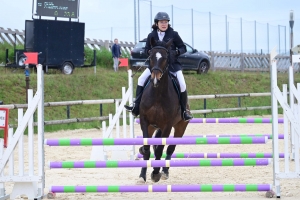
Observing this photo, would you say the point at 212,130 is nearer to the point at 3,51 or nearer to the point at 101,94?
the point at 101,94

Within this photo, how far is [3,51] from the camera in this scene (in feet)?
→ 85.9

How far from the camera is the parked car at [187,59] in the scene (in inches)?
1017

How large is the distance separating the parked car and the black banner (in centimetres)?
297

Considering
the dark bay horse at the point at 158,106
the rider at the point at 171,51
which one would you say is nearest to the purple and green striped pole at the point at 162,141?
the dark bay horse at the point at 158,106

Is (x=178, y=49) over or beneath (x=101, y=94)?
over

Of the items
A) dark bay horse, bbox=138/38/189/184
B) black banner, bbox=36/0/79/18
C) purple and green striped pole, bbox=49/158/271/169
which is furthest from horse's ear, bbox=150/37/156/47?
black banner, bbox=36/0/79/18

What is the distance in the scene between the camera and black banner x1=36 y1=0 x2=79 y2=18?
2403 centimetres

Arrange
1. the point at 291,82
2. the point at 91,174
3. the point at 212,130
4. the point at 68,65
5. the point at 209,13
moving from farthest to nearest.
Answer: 1. the point at 209,13
2. the point at 68,65
3. the point at 212,130
4. the point at 91,174
5. the point at 291,82

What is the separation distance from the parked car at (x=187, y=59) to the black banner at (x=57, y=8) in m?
2.97

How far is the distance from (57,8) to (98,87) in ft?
A: 10.9

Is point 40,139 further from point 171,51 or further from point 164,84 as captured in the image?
point 171,51

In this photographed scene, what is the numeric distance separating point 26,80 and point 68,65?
423 centimetres

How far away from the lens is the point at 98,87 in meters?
24.1

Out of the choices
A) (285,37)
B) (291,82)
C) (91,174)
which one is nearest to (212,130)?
(91,174)
